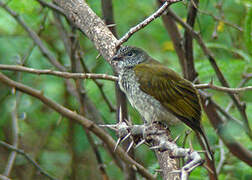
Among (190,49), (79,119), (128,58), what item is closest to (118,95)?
(128,58)

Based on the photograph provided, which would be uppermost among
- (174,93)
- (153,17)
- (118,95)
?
(153,17)

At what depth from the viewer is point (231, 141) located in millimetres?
4117

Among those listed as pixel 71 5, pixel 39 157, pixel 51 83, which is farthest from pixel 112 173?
pixel 71 5

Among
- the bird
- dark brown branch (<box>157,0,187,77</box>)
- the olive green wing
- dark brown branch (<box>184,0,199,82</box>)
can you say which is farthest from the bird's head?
dark brown branch (<box>157,0,187,77</box>)

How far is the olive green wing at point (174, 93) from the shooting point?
354 centimetres

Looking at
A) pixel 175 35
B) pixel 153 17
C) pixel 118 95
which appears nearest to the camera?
pixel 153 17

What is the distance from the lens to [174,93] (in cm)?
358

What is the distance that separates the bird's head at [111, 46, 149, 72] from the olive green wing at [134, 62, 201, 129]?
20 centimetres

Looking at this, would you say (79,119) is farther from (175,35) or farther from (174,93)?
(175,35)

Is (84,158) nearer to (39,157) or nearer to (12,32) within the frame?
(39,157)

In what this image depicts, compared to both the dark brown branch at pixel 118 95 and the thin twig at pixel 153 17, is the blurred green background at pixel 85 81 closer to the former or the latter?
the dark brown branch at pixel 118 95

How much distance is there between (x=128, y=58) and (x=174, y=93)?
540 millimetres

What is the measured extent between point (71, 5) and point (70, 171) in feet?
11.3

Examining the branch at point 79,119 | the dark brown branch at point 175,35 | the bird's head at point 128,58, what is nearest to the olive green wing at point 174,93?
the bird's head at point 128,58
